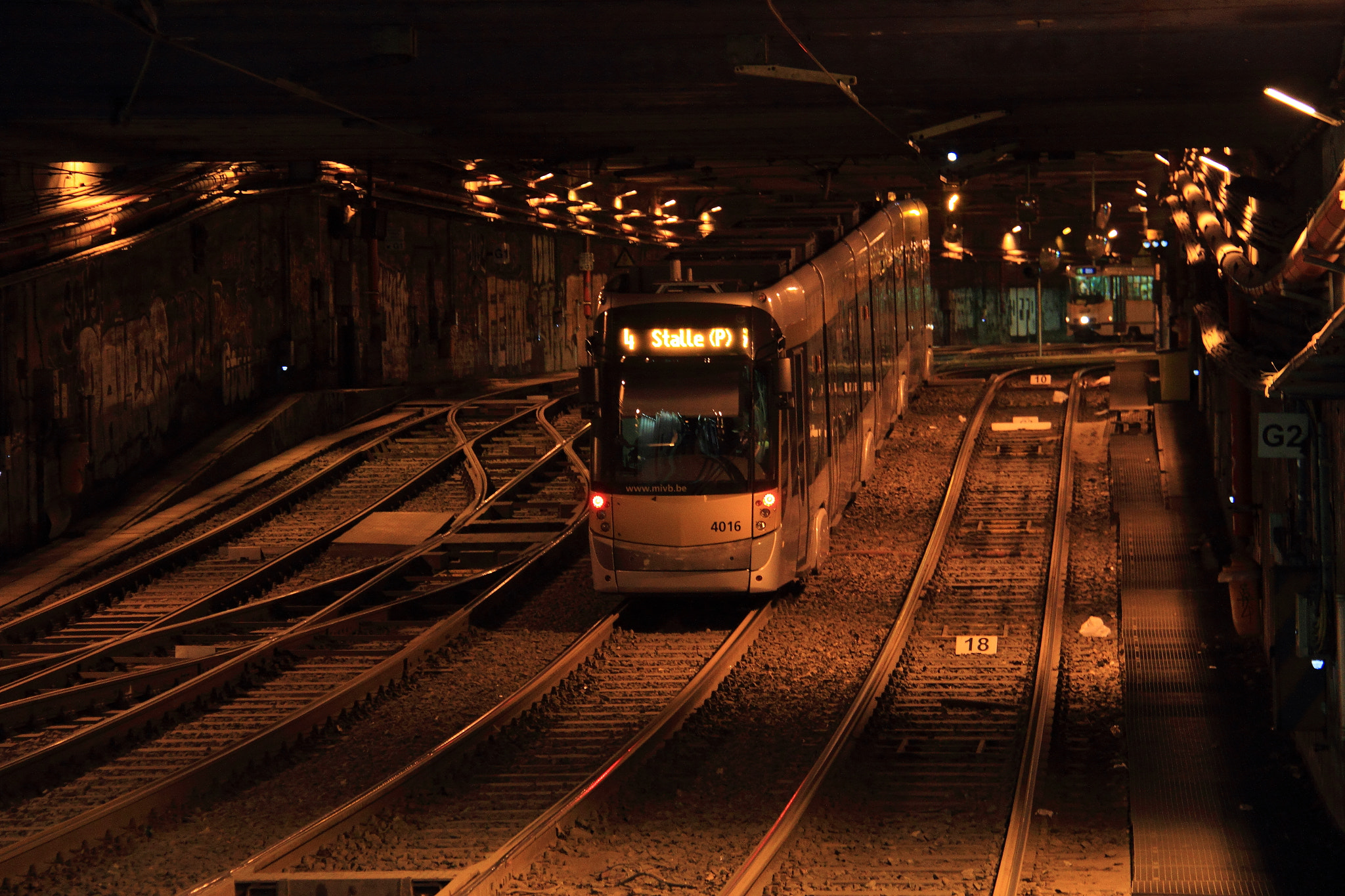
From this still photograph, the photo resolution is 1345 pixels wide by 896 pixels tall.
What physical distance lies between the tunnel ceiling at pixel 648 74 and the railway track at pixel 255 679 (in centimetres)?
498

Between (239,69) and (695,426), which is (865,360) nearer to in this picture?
(695,426)

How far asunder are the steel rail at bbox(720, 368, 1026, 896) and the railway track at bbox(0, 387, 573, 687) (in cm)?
694

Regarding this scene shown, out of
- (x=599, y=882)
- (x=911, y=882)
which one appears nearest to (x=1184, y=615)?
(x=911, y=882)

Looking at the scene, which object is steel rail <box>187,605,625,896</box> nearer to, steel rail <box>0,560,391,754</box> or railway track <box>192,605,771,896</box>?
railway track <box>192,605,771,896</box>

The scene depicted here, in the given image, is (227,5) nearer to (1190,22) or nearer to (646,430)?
(646,430)

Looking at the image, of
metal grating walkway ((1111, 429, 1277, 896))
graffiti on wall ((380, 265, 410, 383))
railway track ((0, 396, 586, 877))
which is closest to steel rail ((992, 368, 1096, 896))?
metal grating walkway ((1111, 429, 1277, 896))

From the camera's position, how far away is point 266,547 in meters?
18.8

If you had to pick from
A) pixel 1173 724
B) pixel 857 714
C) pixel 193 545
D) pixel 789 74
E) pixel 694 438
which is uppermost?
pixel 789 74

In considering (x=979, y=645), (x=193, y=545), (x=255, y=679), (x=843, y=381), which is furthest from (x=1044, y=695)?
(x=193, y=545)

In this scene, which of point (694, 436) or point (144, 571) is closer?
point (694, 436)

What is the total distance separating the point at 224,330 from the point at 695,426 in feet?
45.3

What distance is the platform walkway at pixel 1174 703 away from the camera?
862 centimetres

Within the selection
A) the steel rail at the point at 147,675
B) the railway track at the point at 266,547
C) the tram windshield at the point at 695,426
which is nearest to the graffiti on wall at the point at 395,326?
the railway track at the point at 266,547

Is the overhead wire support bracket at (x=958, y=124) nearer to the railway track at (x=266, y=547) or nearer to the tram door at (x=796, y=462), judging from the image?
the tram door at (x=796, y=462)
